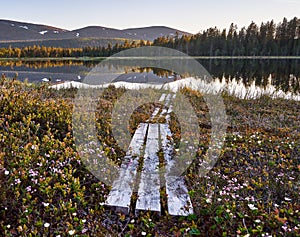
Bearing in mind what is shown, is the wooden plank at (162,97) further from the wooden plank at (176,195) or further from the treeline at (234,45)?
the treeline at (234,45)

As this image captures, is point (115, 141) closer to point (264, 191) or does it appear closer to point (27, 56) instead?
point (264, 191)

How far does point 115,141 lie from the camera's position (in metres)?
5.32

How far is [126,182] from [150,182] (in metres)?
→ 0.35

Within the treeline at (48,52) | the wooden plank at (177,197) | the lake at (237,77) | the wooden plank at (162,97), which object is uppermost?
the treeline at (48,52)

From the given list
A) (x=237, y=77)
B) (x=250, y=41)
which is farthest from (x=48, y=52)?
(x=237, y=77)

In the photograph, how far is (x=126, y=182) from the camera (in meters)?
3.82

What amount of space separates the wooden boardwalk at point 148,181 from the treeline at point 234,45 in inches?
2967

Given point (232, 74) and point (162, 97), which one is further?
point (232, 74)

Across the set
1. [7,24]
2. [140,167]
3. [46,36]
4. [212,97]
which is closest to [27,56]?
[212,97]

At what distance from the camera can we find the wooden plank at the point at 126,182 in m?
3.33

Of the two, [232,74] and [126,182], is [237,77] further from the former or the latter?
[126,182]

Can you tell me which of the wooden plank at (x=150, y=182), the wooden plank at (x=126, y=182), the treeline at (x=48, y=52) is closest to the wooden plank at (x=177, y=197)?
the wooden plank at (x=150, y=182)

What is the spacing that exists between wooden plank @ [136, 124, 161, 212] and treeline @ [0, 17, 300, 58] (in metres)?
75.7

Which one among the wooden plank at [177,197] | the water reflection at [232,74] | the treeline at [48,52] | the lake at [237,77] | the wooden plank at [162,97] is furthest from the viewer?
the treeline at [48,52]
